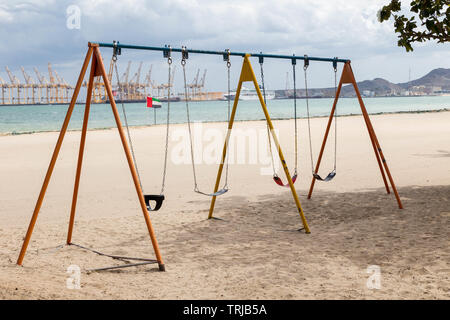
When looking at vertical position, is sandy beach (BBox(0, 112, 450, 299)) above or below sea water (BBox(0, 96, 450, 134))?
below

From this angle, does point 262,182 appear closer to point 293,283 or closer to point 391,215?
point 391,215

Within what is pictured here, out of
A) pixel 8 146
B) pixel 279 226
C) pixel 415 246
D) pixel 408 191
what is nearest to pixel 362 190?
pixel 408 191

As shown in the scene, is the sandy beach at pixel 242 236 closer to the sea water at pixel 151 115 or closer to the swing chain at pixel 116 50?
the swing chain at pixel 116 50

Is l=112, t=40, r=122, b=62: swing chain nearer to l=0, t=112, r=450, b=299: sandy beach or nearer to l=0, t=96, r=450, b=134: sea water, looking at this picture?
l=0, t=112, r=450, b=299: sandy beach

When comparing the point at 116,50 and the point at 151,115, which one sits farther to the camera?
the point at 151,115

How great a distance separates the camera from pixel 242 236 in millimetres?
6348

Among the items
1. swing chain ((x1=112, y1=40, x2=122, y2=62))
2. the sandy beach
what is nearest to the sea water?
the sandy beach

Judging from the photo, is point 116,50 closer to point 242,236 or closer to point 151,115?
point 242,236

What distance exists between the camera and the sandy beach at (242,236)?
4355 mm

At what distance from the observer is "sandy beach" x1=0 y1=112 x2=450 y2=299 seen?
14.3ft

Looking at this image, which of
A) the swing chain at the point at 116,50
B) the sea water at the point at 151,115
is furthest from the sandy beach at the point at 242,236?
the sea water at the point at 151,115

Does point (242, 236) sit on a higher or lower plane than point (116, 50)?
lower

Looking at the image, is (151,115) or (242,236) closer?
(242,236)

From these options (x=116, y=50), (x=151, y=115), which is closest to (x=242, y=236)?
(x=116, y=50)
